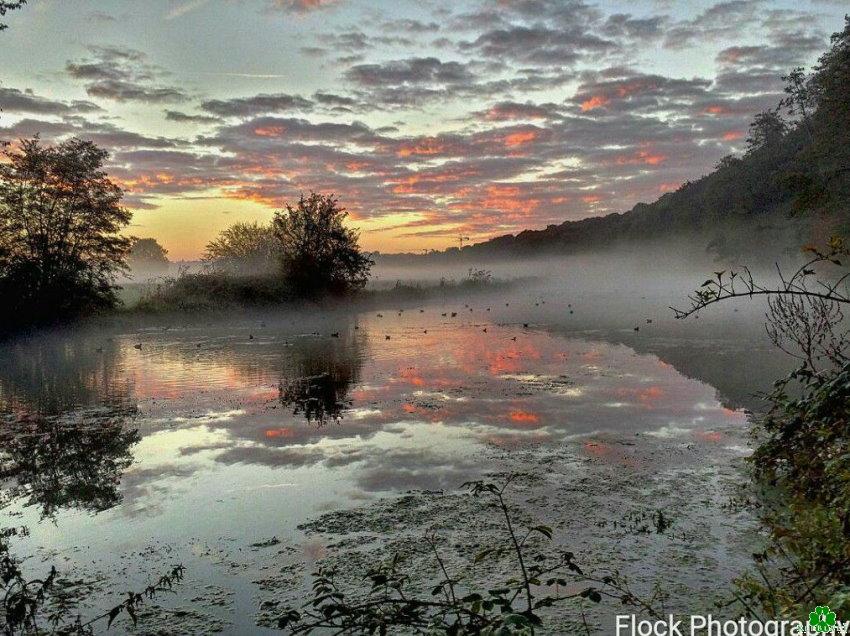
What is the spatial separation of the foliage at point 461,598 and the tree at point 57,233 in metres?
33.2

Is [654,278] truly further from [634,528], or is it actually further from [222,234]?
[634,528]

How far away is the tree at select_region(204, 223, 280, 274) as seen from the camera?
6681 centimetres

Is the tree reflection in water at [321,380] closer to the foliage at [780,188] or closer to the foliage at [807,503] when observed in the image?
the foliage at [807,503]

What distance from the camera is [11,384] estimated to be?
65.9 feet

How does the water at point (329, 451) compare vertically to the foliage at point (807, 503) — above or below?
below

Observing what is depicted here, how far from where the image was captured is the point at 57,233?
34344 mm

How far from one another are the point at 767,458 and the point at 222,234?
6943 cm

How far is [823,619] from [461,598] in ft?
7.40

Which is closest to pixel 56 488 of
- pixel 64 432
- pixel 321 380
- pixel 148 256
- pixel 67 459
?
pixel 67 459

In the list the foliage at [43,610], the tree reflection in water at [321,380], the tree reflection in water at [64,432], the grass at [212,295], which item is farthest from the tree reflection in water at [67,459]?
the grass at [212,295]

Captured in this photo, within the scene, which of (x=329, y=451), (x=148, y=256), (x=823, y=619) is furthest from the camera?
(x=148, y=256)

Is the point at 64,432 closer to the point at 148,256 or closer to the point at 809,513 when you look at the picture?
the point at 809,513

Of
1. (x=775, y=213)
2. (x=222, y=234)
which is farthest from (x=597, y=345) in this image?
(x=222, y=234)

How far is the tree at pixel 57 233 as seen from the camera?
32438 mm
